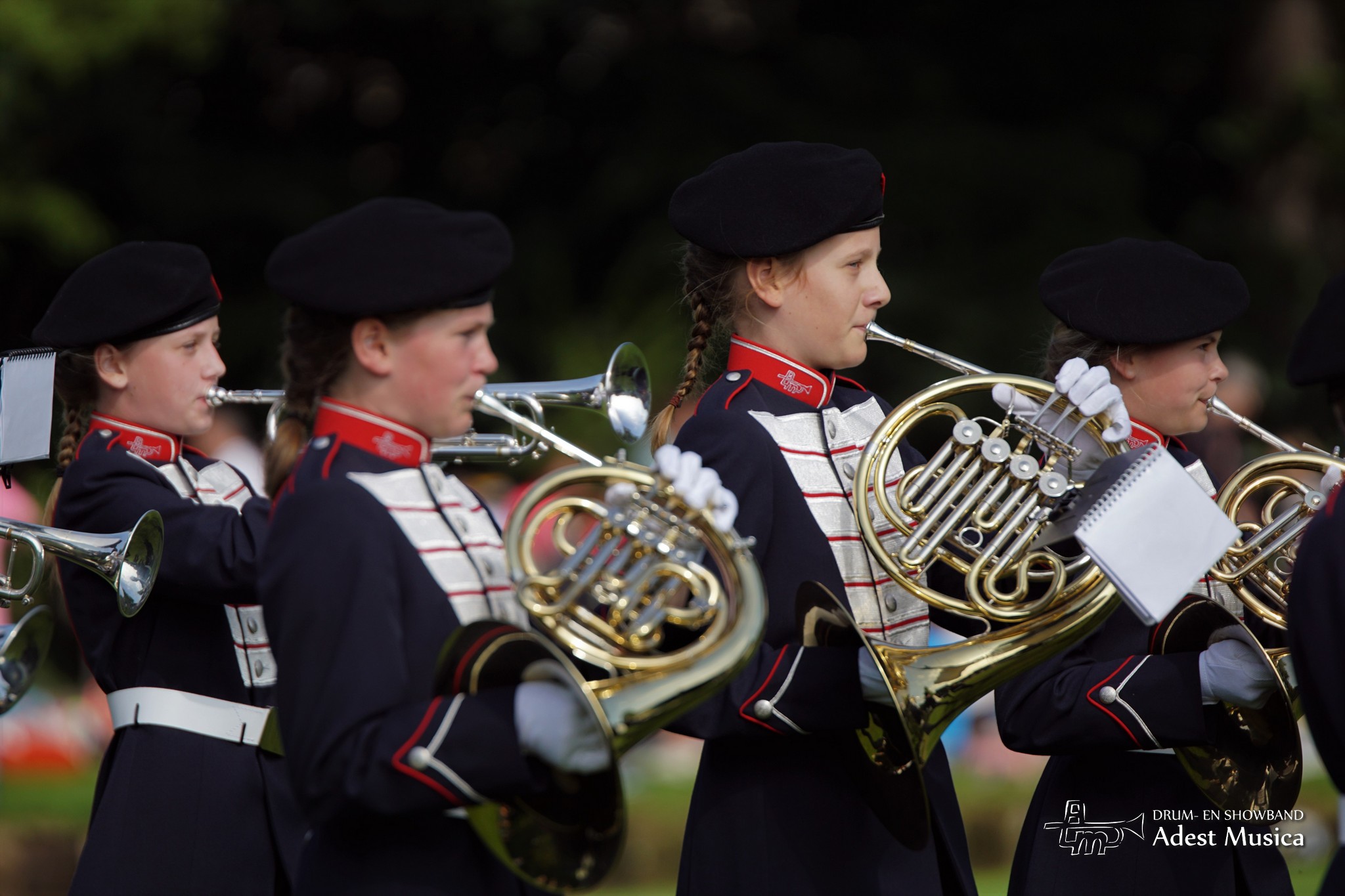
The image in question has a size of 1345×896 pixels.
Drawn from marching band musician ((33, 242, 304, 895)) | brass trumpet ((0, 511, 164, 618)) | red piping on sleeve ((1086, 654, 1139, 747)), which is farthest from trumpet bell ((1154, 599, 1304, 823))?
brass trumpet ((0, 511, 164, 618))

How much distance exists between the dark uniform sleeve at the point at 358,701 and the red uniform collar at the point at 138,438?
1.44 meters

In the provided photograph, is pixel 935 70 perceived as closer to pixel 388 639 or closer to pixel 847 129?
pixel 847 129

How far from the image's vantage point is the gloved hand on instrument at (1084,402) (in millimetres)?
3197

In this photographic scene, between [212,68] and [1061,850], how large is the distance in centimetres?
959

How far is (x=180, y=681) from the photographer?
364 cm

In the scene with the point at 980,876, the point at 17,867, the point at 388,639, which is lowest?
the point at 17,867

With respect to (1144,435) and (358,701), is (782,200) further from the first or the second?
(358,701)

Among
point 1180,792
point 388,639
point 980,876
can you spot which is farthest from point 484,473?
point 388,639

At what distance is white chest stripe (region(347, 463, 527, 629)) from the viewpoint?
268cm

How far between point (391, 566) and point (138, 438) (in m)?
1.54

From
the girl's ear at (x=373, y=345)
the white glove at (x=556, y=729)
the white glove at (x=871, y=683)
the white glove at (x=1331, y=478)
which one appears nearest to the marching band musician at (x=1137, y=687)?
the white glove at (x=1331, y=478)

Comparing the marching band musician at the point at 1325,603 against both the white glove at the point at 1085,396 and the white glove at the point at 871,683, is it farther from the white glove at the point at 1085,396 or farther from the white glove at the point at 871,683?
the white glove at the point at 871,683

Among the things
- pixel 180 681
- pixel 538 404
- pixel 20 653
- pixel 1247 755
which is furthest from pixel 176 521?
pixel 1247 755

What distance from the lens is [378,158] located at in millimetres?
12203
